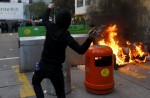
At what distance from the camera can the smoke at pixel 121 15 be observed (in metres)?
9.48

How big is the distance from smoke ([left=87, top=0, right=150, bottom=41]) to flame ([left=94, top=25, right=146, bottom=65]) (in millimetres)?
442

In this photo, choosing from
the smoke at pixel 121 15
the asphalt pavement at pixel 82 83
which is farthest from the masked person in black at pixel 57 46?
the smoke at pixel 121 15

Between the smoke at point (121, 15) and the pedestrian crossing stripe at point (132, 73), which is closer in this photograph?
the pedestrian crossing stripe at point (132, 73)

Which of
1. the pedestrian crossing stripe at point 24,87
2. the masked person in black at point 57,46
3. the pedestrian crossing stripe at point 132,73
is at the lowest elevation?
the pedestrian crossing stripe at point 24,87

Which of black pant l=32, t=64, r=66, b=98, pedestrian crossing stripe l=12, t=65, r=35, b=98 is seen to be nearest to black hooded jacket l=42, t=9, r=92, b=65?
black pant l=32, t=64, r=66, b=98

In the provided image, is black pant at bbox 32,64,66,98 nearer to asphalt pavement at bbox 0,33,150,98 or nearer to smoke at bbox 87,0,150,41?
asphalt pavement at bbox 0,33,150,98

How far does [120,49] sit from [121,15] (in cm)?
159

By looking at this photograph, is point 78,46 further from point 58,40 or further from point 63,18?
point 63,18

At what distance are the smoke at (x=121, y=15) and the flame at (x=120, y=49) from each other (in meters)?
0.44

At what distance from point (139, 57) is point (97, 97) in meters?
4.08

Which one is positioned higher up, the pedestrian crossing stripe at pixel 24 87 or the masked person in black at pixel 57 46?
the masked person in black at pixel 57 46

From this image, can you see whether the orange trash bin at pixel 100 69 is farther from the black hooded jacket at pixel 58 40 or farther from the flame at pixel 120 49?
the flame at pixel 120 49

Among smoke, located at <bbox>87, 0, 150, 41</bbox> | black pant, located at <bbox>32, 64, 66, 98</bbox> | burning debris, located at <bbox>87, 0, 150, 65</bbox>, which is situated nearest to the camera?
black pant, located at <bbox>32, 64, 66, 98</bbox>

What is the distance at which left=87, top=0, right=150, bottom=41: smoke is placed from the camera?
9484 millimetres
